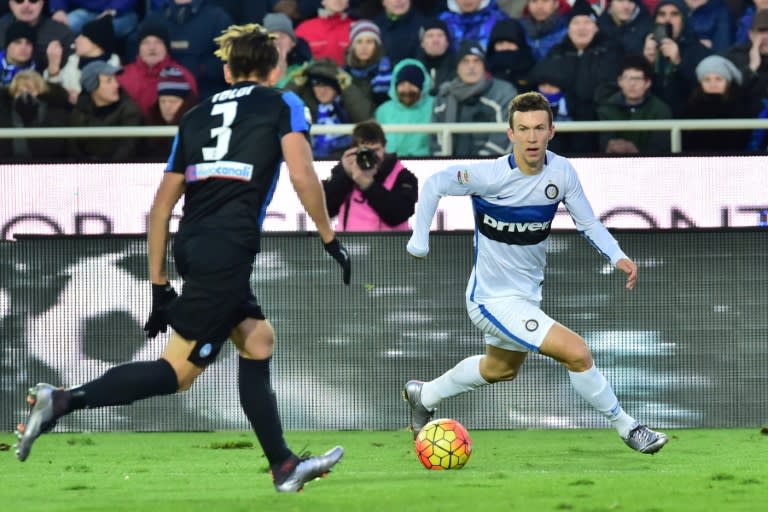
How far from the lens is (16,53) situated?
15.8m

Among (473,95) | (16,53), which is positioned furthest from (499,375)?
(16,53)

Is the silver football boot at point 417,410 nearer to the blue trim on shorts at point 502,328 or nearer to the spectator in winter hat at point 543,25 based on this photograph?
the blue trim on shorts at point 502,328

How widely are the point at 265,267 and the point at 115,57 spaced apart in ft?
15.3

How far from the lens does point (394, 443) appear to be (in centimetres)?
1072

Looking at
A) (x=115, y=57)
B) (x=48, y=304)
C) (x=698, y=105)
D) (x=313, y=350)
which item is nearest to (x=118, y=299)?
(x=48, y=304)

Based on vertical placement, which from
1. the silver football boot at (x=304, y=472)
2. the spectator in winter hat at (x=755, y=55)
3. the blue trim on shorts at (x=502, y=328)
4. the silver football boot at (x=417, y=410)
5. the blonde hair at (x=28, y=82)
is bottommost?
the silver football boot at (x=417, y=410)

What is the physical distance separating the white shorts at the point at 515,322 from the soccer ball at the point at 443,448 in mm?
878

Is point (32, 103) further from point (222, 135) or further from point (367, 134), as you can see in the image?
point (222, 135)

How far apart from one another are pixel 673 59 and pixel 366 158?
390 centimetres

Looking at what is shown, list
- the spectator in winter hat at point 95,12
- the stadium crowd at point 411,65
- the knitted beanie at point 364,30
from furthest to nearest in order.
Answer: the spectator in winter hat at point 95,12 < the knitted beanie at point 364,30 < the stadium crowd at point 411,65

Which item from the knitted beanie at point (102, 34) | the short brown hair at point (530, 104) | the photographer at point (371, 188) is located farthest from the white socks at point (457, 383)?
the knitted beanie at point (102, 34)

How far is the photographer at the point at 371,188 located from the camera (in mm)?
12227

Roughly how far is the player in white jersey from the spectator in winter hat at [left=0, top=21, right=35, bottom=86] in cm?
726

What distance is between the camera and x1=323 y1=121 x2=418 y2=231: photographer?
12.2 meters
